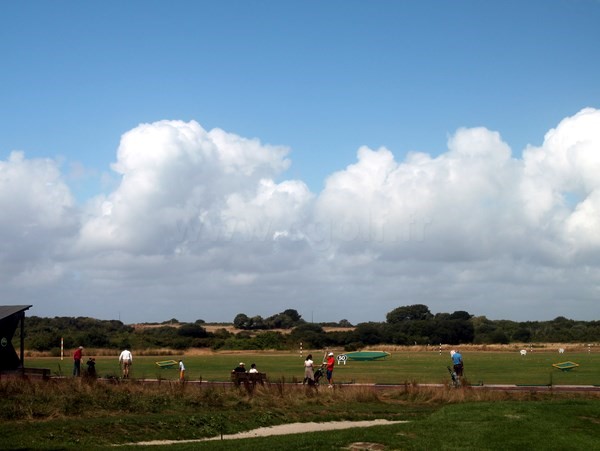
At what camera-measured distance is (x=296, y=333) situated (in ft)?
383

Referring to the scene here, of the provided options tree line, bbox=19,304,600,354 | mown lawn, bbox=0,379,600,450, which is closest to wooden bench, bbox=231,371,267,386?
mown lawn, bbox=0,379,600,450

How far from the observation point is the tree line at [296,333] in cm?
9494

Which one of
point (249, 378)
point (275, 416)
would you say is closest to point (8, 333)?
point (249, 378)

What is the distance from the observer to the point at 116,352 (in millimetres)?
77688

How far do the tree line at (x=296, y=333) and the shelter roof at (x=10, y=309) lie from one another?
4055 cm

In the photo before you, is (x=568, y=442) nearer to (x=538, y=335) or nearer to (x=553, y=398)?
(x=553, y=398)

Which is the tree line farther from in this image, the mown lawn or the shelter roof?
the mown lawn

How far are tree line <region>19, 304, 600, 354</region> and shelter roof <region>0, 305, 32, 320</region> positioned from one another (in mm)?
40545

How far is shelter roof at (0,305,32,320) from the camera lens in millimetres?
34469

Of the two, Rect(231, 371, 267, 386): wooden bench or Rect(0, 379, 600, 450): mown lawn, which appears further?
Rect(231, 371, 267, 386): wooden bench

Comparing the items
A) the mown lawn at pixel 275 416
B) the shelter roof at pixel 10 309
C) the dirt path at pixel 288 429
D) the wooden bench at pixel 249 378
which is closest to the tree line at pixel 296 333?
the shelter roof at pixel 10 309

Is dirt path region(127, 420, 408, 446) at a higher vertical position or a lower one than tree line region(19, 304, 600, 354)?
lower

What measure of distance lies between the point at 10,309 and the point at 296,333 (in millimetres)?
82878

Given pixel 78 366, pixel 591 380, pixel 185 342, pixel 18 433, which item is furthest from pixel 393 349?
pixel 18 433
